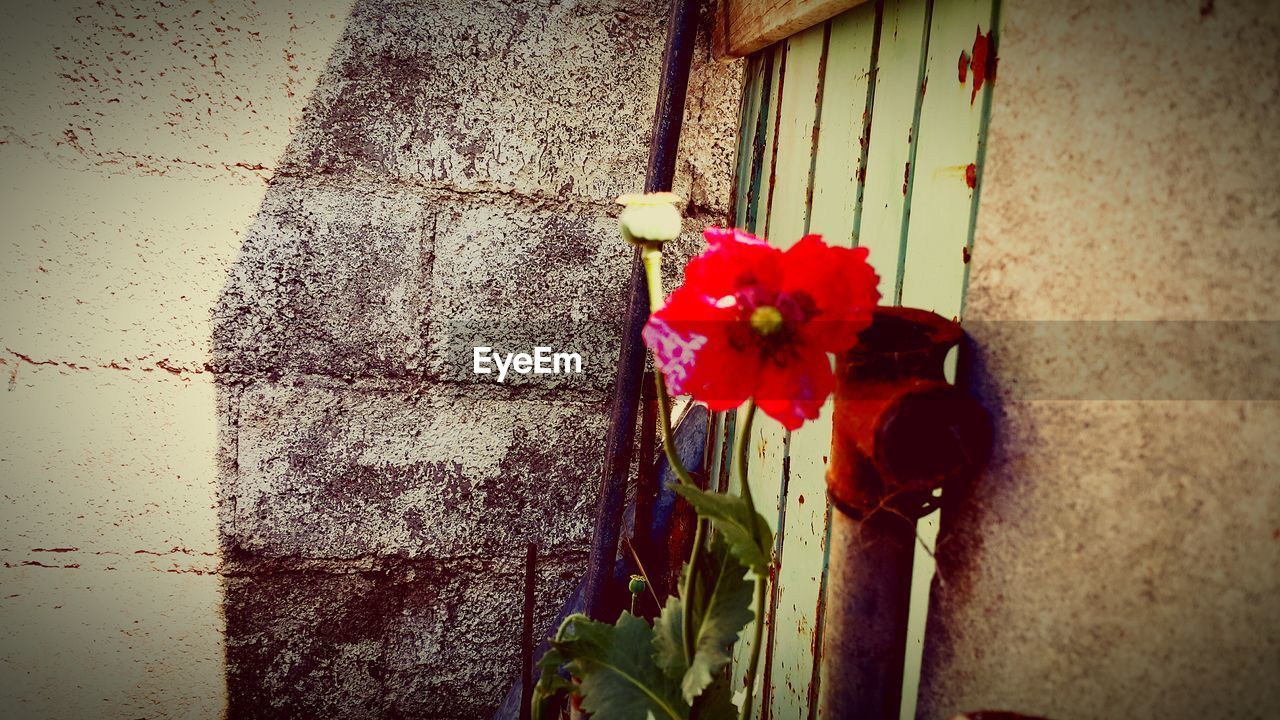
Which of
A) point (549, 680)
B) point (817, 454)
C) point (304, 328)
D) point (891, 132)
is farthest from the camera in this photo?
point (304, 328)

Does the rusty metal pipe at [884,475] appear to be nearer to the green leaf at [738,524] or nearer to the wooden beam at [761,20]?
the green leaf at [738,524]

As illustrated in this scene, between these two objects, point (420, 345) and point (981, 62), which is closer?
point (981, 62)

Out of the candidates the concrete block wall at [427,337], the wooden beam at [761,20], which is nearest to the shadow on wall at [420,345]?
the concrete block wall at [427,337]

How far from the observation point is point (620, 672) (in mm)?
578

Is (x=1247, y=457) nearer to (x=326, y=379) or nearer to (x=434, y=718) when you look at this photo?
(x=326, y=379)

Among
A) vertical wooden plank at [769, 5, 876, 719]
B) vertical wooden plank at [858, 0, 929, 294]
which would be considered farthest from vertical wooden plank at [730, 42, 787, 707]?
vertical wooden plank at [858, 0, 929, 294]

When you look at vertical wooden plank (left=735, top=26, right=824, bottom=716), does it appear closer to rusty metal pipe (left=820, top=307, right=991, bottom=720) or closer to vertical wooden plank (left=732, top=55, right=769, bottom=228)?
vertical wooden plank (left=732, top=55, right=769, bottom=228)

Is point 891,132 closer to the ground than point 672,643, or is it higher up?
higher up

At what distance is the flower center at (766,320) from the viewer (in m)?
0.41

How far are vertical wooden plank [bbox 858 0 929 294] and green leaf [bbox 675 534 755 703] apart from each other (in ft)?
1.23

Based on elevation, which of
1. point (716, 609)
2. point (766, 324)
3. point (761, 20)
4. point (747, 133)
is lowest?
point (716, 609)

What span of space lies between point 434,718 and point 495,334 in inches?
31.7

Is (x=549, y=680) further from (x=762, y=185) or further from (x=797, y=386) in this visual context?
(x=762, y=185)

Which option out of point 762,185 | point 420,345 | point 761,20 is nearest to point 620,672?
point 420,345
